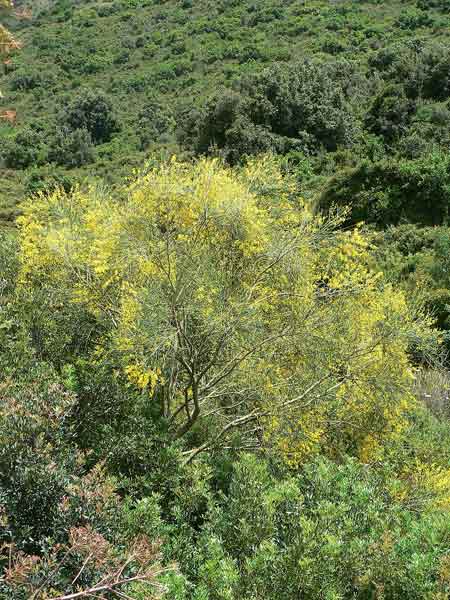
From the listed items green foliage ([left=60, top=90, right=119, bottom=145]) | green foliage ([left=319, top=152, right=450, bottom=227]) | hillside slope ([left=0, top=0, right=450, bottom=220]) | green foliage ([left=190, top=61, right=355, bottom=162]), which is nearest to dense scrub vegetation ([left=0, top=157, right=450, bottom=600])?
green foliage ([left=319, top=152, right=450, bottom=227])

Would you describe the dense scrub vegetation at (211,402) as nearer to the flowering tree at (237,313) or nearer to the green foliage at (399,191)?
the flowering tree at (237,313)

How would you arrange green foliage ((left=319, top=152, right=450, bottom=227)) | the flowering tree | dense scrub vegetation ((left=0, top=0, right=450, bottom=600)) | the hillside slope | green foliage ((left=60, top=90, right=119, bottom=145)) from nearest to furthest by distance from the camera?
dense scrub vegetation ((left=0, top=0, right=450, bottom=600)) < the flowering tree < green foliage ((left=319, top=152, right=450, bottom=227)) < the hillside slope < green foliage ((left=60, top=90, right=119, bottom=145))

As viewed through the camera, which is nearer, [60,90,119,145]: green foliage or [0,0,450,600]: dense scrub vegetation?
[0,0,450,600]: dense scrub vegetation

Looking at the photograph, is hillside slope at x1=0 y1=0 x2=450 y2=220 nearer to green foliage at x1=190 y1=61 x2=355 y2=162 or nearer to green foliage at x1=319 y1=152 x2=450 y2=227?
green foliage at x1=190 y1=61 x2=355 y2=162

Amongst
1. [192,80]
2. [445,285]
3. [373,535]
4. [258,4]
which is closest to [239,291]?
[373,535]

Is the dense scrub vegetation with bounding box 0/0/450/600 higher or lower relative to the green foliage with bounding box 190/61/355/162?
higher

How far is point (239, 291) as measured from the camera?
6426 mm

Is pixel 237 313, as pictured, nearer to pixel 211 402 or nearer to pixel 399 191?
pixel 211 402

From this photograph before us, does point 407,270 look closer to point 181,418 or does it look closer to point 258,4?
point 181,418

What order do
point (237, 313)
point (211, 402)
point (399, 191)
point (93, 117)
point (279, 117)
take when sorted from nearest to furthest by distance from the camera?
point (237, 313) → point (211, 402) → point (399, 191) → point (279, 117) → point (93, 117)

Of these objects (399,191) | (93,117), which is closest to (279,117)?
(399,191)

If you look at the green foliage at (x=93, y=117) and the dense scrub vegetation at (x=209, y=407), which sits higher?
the dense scrub vegetation at (x=209, y=407)

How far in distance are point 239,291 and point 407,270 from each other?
40.4ft

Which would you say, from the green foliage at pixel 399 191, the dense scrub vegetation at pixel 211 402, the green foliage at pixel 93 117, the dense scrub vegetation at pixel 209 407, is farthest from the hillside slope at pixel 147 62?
the dense scrub vegetation at pixel 209 407
